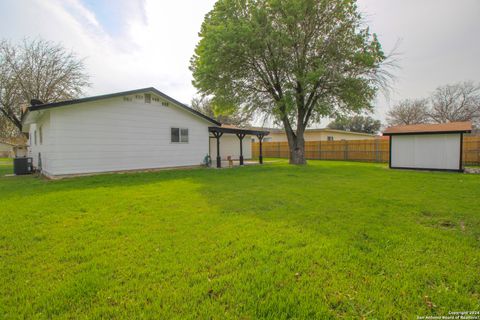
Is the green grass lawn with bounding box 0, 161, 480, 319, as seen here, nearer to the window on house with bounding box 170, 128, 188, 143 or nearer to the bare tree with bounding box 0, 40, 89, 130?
the window on house with bounding box 170, 128, 188, 143

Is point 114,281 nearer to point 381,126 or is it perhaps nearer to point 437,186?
point 437,186

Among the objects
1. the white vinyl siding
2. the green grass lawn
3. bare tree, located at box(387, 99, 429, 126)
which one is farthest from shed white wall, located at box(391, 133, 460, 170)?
bare tree, located at box(387, 99, 429, 126)

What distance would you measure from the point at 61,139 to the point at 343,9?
51.2 feet

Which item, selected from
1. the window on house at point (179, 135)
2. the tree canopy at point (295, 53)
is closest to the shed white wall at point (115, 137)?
the window on house at point (179, 135)

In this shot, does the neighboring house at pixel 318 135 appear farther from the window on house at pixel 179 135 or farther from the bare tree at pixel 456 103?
the window on house at pixel 179 135

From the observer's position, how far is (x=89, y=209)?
497cm

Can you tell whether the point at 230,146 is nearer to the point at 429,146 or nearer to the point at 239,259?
the point at 429,146

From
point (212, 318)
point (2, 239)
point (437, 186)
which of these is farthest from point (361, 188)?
point (2, 239)

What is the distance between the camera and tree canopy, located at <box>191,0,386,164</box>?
41.5 ft

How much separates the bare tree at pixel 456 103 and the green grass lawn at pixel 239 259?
3305 cm

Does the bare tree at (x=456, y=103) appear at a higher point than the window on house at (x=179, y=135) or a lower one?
higher

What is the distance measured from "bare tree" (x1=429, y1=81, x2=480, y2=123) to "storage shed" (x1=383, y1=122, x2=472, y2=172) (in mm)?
23340

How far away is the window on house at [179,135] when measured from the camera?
41.3 feet

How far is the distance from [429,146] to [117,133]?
15.7m
